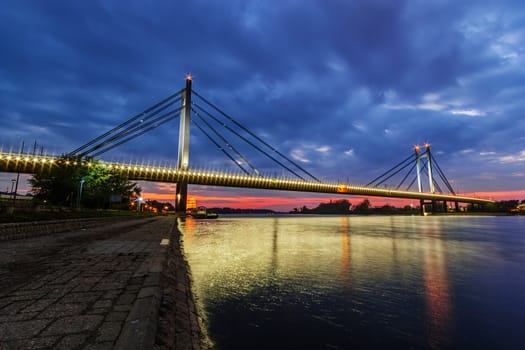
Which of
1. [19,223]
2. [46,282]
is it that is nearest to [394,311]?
[46,282]

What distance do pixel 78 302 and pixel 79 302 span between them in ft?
0.04

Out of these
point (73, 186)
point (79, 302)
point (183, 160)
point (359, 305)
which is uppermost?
point (183, 160)

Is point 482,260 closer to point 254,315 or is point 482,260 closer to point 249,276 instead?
point 249,276

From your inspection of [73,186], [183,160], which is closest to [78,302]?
[73,186]

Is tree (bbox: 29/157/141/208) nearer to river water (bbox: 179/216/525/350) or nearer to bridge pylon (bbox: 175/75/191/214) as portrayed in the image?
bridge pylon (bbox: 175/75/191/214)

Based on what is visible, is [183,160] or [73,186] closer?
[73,186]

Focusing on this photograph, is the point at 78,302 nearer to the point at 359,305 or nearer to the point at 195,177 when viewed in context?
the point at 359,305

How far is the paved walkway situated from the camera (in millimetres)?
2534

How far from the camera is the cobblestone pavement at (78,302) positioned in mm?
2541

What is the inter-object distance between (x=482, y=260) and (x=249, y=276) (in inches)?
432

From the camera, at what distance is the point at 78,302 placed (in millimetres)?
3547

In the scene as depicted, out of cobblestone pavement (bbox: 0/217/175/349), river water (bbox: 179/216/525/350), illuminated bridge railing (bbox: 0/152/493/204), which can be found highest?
illuminated bridge railing (bbox: 0/152/493/204)

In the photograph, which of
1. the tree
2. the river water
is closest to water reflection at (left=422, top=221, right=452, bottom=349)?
the river water

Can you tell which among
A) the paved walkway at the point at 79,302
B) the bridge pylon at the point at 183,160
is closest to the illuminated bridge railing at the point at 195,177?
the bridge pylon at the point at 183,160
